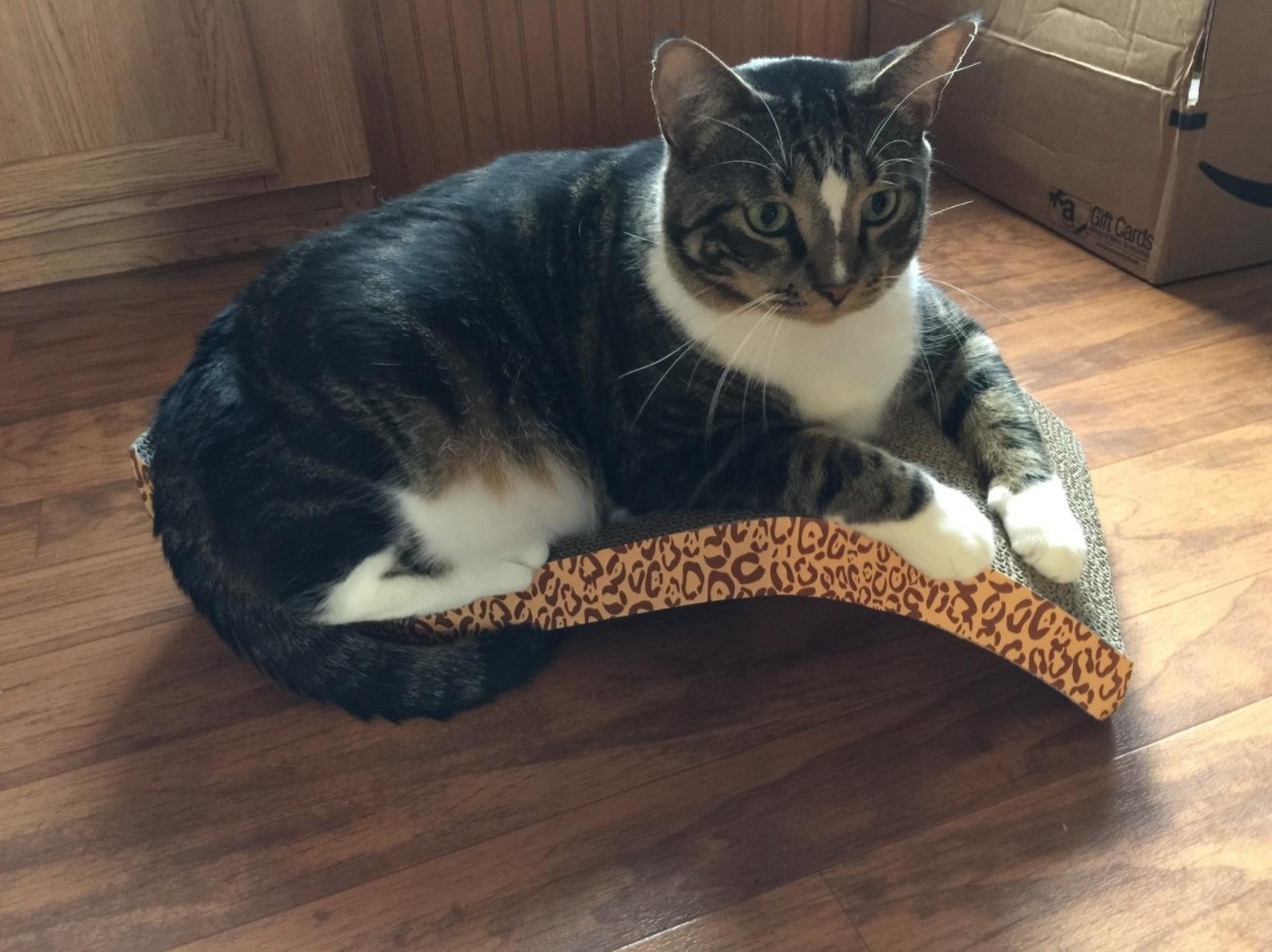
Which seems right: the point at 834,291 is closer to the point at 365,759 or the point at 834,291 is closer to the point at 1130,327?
the point at 365,759

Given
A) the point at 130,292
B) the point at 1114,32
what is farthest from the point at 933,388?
the point at 130,292

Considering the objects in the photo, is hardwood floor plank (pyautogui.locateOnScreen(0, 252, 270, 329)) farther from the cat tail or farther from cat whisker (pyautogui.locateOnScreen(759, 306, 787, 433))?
cat whisker (pyautogui.locateOnScreen(759, 306, 787, 433))

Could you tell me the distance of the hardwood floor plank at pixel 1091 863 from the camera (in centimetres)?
93

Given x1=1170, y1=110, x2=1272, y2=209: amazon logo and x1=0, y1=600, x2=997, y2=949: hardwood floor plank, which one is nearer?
x1=0, y1=600, x2=997, y2=949: hardwood floor plank

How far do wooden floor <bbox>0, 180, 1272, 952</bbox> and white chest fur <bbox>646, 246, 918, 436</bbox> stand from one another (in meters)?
0.29

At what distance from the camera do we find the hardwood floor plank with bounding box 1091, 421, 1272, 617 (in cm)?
127

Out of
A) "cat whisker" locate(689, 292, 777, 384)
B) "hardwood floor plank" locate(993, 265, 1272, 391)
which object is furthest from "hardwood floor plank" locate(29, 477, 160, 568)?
"hardwood floor plank" locate(993, 265, 1272, 391)

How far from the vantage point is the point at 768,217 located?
1.05 meters

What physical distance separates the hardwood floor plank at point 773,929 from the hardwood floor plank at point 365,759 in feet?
0.06

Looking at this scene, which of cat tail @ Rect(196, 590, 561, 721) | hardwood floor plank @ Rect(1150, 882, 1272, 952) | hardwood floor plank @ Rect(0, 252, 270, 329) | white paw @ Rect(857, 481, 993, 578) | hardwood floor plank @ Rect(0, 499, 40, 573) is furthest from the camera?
hardwood floor plank @ Rect(0, 252, 270, 329)

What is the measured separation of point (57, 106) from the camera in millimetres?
1884

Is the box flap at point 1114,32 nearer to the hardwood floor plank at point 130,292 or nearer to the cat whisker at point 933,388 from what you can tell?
the cat whisker at point 933,388

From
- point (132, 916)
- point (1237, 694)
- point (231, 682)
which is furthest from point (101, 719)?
point (1237, 694)

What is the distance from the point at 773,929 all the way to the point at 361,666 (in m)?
0.51
